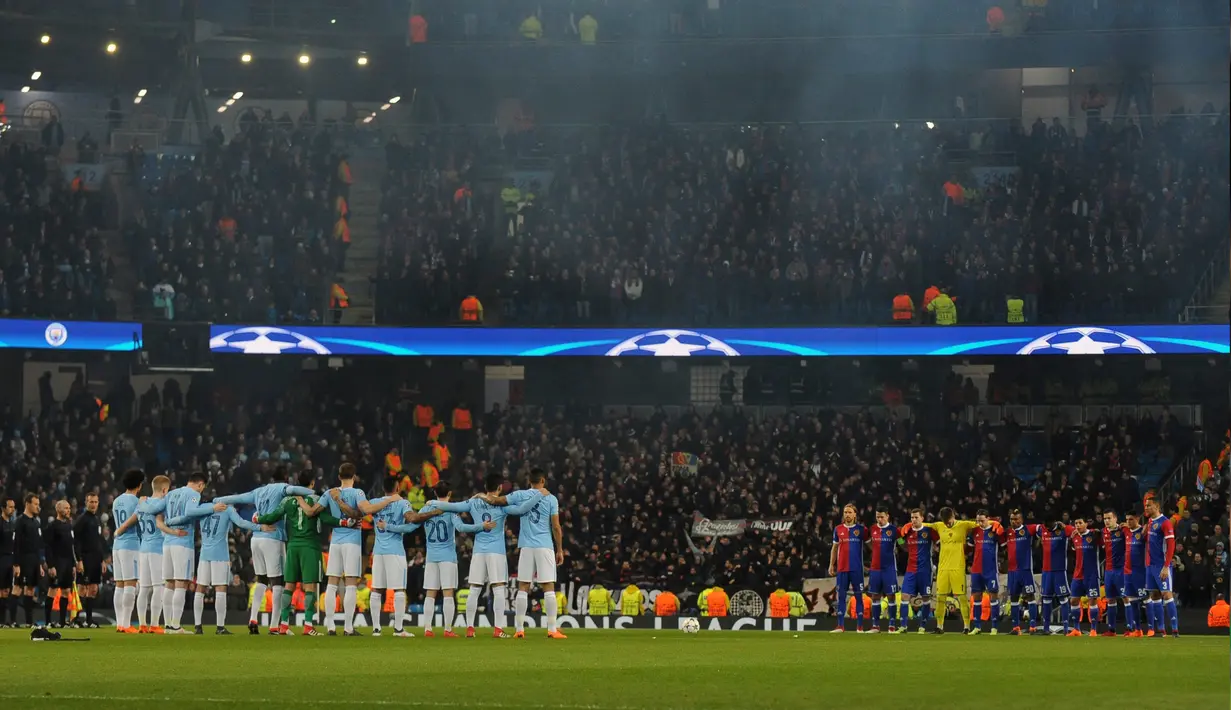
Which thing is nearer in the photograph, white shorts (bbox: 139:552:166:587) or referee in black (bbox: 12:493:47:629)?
white shorts (bbox: 139:552:166:587)

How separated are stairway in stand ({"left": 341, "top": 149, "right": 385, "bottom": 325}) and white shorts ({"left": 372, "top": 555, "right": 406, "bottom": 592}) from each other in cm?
1552

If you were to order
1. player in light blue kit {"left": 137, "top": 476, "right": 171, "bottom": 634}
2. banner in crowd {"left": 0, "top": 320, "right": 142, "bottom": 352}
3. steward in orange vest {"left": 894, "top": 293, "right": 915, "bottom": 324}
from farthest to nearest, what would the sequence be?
steward in orange vest {"left": 894, "top": 293, "right": 915, "bottom": 324} < banner in crowd {"left": 0, "top": 320, "right": 142, "bottom": 352} < player in light blue kit {"left": 137, "top": 476, "right": 171, "bottom": 634}

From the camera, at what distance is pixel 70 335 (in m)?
35.9

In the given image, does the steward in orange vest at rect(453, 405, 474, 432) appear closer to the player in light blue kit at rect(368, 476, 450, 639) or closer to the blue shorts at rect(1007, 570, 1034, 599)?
the blue shorts at rect(1007, 570, 1034, 599)

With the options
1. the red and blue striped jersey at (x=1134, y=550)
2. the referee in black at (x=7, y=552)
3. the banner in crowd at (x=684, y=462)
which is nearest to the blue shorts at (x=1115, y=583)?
the red and blue striped jersey at (x=1134, y=550)

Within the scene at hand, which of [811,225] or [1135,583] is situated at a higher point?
[811,225]

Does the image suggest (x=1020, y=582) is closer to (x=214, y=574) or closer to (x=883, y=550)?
(x=883, y=550)

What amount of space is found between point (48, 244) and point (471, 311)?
941 cm

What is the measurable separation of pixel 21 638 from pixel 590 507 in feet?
50.2

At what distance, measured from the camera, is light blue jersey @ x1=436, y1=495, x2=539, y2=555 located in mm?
22141

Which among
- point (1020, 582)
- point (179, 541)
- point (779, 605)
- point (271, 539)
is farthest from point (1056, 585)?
point (179, 541)

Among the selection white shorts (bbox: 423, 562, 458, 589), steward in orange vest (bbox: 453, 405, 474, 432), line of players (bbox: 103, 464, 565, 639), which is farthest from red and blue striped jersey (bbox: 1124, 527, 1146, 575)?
steward in orange vest (bbox: 453, 405, 474, 432)

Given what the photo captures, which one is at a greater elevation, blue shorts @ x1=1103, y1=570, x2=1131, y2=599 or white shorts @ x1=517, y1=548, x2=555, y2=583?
white shorts @ x1=517, y1=548, x2=555, y2=583

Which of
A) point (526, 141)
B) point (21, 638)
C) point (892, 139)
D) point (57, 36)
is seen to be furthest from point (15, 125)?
point (21, 638)
